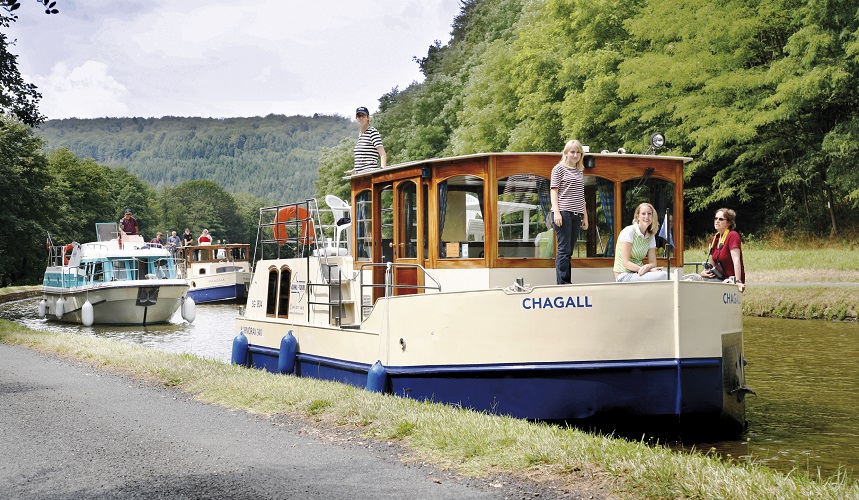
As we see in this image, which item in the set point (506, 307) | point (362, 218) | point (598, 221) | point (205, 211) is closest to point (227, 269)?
point (362, 218)

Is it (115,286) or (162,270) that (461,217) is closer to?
(115,286)

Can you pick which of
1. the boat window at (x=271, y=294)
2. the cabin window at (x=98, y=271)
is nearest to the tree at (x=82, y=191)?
the cabin window at (x=98, y=271)

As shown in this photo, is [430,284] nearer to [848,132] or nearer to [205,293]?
[848,132]

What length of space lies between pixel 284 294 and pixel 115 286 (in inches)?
735

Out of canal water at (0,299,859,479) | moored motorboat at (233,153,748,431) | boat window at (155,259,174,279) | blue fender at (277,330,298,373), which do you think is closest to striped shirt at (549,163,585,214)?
moored motorboat at (233,153,748,431)

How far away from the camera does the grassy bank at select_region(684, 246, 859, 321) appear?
24.3m

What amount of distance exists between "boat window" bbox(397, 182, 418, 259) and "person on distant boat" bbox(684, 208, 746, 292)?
3.54 metres

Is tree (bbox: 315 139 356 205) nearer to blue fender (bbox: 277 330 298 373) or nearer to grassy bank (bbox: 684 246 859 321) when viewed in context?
grassy bank (bbox: 684 246 859 321)

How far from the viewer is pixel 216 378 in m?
12.2

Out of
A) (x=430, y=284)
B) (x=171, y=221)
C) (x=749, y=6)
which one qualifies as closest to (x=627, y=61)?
(x=749, y=6)

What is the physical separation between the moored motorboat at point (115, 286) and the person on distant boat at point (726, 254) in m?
24.6

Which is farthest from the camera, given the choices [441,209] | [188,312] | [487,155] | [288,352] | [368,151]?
[188,312]

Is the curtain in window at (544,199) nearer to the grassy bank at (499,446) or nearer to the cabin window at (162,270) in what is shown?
the grassy bank at (499,446)

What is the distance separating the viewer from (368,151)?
1378 cm
